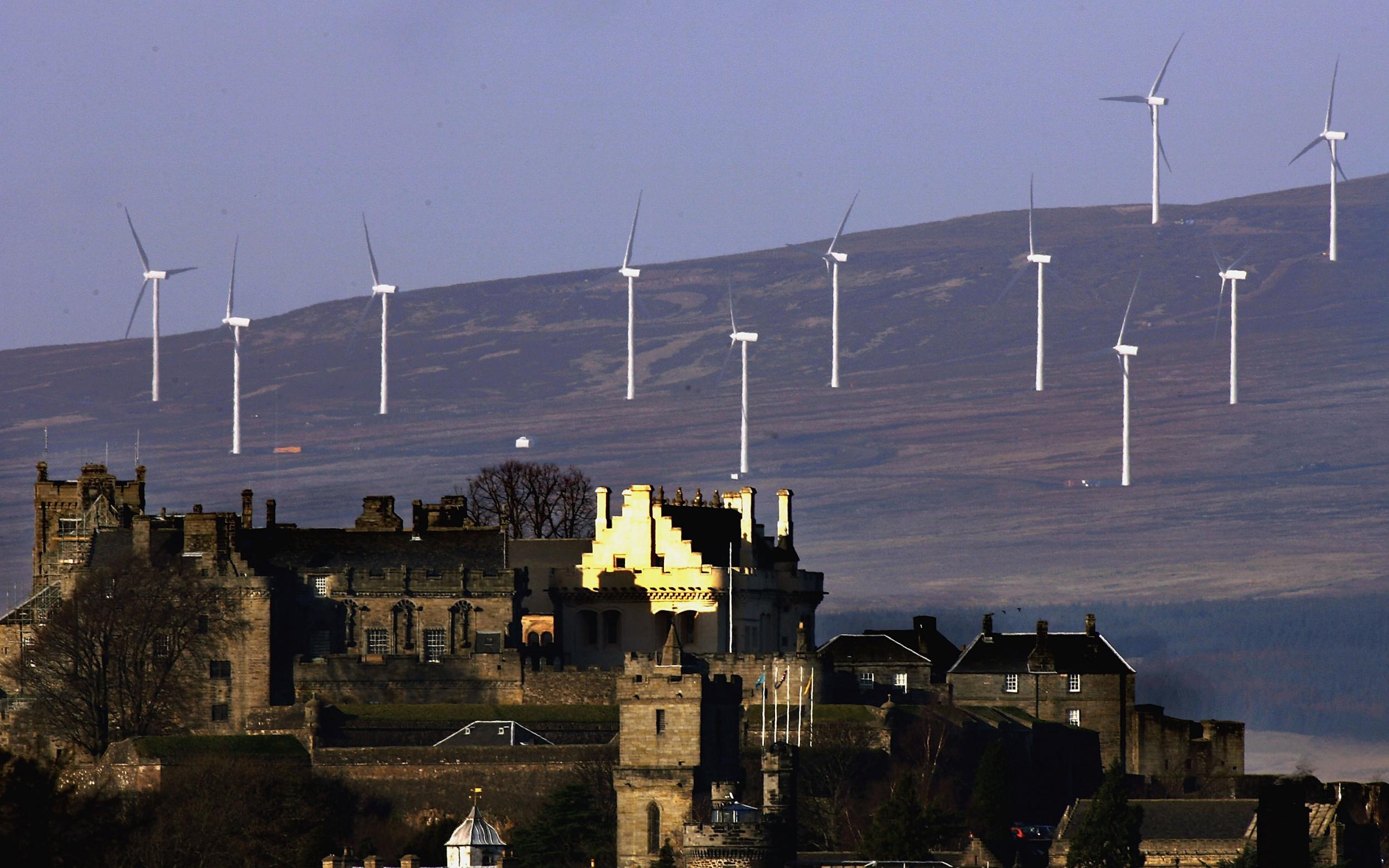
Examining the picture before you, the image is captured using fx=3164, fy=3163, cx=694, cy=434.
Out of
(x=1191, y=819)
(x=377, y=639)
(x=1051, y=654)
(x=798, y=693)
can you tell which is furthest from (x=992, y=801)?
(x=377, y=639)

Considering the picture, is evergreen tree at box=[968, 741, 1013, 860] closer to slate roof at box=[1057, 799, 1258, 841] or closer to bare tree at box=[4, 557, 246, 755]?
slate roof at box=[1057, 799, 1258, 841]

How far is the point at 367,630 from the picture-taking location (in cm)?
13450

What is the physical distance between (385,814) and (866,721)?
20481 millimetres

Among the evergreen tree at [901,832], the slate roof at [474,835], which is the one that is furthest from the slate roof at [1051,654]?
the slate roof at [474,835]

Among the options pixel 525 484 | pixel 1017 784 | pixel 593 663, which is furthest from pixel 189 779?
pixel 525 484

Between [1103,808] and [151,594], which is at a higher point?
[151,594]

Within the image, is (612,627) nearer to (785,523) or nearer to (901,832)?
(785,523)

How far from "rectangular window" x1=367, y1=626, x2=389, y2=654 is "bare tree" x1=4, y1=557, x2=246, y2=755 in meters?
5.98

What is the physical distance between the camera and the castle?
131 meters

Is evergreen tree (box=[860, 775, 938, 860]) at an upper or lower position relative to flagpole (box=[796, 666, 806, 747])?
lower

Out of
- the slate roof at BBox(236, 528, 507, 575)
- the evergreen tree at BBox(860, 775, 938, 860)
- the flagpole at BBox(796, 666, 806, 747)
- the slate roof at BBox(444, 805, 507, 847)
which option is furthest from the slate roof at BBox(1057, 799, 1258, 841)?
the slate roof at BBox(236, 528, 507, 575)

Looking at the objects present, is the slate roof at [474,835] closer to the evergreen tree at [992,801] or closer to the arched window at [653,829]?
the arched window at [653,829]

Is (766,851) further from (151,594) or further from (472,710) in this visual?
(151,594)

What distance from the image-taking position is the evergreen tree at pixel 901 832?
111500 millimetres
